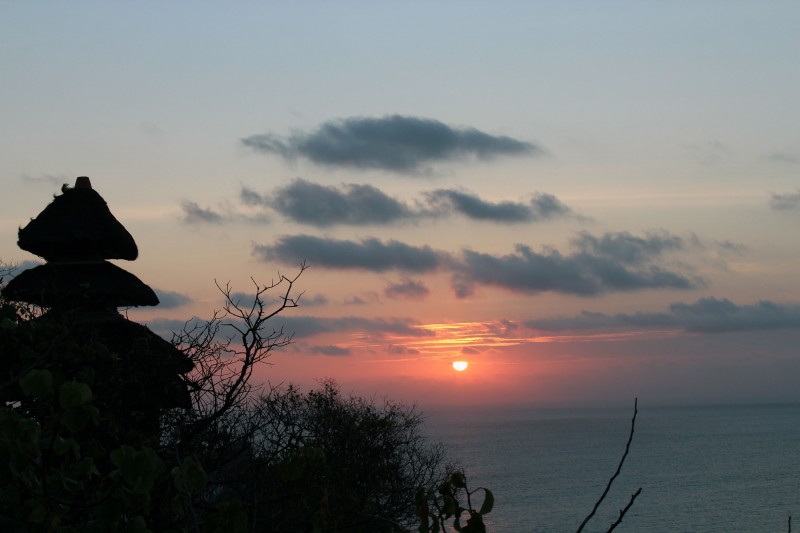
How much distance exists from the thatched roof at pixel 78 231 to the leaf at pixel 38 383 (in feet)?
57.0

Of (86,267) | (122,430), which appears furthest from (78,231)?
(122,430)

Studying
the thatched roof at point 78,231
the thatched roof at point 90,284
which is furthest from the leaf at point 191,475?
the thatched roof at point 78,231

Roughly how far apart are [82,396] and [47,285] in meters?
16.2

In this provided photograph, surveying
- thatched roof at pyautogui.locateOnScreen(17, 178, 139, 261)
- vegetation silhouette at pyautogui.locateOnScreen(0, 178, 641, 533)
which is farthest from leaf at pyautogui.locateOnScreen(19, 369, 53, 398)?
thatched roof at pyautogui.locateOnScreen(17, 178, 139, 261)

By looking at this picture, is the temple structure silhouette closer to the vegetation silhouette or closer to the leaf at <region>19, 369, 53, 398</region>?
the vegetation silhouette

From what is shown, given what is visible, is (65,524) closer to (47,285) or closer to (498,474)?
(47,285)

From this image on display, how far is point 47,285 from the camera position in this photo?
61.8ft

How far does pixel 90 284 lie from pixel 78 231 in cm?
186

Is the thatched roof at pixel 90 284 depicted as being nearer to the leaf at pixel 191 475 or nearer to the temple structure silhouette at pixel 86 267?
the temple structure silhouette at pixel 86 267

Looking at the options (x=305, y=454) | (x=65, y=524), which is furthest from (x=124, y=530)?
(x=305, y=454)

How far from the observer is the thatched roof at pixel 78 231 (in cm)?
2022

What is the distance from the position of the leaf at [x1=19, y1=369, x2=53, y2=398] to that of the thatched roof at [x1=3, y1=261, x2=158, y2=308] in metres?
15.6

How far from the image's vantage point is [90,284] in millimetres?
19016

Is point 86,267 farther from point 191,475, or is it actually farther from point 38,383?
point 38,383
